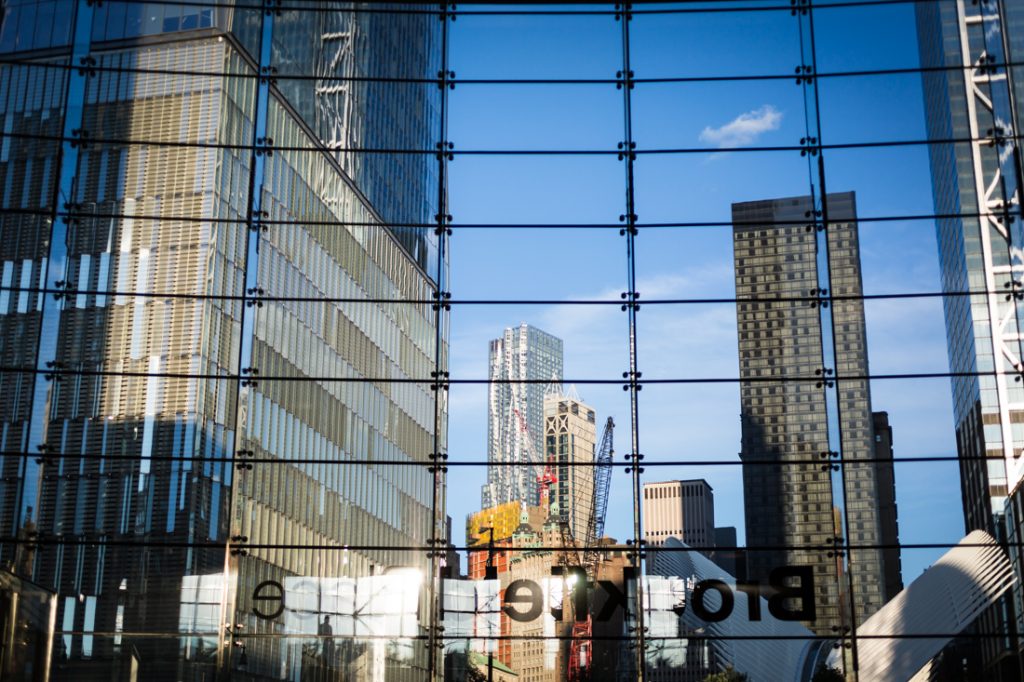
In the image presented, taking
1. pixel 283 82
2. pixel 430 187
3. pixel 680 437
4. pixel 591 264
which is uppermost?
pixel 283 82

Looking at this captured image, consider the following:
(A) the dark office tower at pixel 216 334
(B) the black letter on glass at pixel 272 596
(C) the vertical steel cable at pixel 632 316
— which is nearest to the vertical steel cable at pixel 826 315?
(C) the vertical steel cable at pixel 632 316

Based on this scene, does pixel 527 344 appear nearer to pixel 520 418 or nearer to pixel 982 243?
pixel 520 418

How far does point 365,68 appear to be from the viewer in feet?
40.0

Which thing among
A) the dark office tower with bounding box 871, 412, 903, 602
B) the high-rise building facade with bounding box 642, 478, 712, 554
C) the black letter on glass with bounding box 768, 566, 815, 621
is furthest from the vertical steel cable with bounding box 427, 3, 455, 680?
the dark office tower with bounding box 871, 412, 903, 602

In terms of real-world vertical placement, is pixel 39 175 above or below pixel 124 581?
above

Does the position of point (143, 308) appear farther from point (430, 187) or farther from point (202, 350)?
point (430, 187)

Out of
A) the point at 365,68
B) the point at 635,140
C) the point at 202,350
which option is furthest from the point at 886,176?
the point at 202,350

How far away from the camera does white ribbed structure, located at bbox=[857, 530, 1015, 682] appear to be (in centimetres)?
1012

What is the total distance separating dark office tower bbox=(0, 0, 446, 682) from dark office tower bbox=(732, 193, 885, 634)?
2.76m

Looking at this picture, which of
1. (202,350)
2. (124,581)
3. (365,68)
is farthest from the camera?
(365,68)

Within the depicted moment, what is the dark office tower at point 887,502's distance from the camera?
33.9ft

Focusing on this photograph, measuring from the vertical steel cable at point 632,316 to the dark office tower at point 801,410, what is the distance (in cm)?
95

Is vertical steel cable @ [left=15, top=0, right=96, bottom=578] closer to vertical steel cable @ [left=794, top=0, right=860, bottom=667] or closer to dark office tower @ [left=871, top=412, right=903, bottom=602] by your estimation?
vertical steel cable @ [left=794, top=0, right=860, bottom=667]

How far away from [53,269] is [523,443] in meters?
Answer: 4.47
